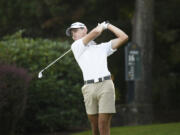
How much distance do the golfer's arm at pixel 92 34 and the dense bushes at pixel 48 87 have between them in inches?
169

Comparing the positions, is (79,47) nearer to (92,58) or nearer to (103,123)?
(92,58)

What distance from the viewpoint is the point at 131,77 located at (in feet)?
38.9

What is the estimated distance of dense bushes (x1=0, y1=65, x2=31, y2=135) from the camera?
8.22 m

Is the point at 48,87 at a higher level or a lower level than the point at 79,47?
lower

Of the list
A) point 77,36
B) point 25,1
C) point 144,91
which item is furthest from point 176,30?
point 77,36

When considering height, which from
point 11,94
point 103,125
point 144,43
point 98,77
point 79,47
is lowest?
point 103,125

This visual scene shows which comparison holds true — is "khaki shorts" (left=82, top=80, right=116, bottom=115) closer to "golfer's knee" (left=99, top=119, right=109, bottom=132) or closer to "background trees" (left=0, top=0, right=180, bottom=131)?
"golfer's knee" (left=99, top=119, right=109, bottom=132)

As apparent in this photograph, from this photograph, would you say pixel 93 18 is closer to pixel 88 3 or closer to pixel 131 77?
pixel 88 3

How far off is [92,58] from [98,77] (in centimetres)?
24

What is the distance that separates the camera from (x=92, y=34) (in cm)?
555

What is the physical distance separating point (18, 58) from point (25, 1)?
7093mm

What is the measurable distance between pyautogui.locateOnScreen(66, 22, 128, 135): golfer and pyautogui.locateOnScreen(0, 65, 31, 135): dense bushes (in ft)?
8.83

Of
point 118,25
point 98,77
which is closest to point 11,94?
point 98,77

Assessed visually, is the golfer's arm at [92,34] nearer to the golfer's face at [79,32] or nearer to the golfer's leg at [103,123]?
the golfer's face at [79,32]
